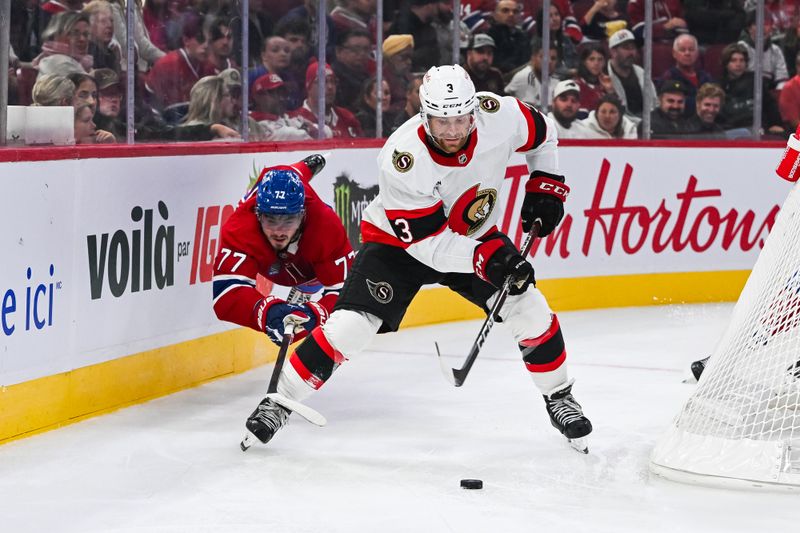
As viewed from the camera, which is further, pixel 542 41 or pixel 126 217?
pixel 542 41

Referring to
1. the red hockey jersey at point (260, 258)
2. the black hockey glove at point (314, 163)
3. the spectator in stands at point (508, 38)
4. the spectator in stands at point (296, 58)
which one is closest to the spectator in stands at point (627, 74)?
the spectator in stands at point (508, 38)

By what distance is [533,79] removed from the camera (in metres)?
6.69

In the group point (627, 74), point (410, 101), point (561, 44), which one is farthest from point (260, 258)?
point (627, 74)

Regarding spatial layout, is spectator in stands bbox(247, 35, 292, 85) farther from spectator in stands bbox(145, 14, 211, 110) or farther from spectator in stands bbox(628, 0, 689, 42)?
spectator in stands bbox(628, 0, 689, 42)

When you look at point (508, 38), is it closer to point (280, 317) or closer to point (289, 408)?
point (280, 317)

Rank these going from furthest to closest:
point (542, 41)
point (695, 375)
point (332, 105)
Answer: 1. point (542, 41)
2. point (332, 105)
3. point (695, 375)

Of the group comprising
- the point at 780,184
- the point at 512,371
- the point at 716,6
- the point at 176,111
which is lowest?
the point at 512,371

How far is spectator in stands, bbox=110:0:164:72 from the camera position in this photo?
14.9ft

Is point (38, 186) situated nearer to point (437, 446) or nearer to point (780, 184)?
point (437, 446)

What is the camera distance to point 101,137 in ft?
14.0

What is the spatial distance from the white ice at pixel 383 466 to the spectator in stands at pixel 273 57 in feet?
4.27

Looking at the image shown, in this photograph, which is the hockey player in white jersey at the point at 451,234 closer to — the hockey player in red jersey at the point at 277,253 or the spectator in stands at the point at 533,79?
the hockey player in red jersey at the point at 277,253

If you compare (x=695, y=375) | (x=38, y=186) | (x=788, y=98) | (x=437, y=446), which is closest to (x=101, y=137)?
(x=38, y=186)

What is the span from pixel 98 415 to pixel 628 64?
3.90m
